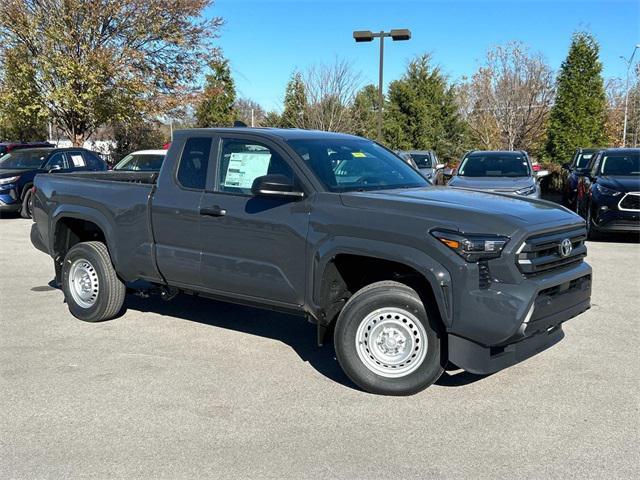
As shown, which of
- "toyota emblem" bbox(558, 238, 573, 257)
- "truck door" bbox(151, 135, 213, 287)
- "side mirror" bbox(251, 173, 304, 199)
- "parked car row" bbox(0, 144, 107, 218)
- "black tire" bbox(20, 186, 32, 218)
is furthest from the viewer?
"parked car row" bbox(0, 144, 107, 218)

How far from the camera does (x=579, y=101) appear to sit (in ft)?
84.2

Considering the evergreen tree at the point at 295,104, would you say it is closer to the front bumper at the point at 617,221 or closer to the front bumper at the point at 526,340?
the front bumper at the point at 617,221

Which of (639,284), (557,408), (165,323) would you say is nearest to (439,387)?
(557,408)

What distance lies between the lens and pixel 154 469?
3.39 meters

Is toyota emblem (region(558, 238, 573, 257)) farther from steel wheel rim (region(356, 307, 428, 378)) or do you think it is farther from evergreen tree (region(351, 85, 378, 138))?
evergreen tree (region(351, 85, 378, 138))

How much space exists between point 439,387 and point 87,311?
3.67m

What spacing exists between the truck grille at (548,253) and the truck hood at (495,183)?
7.41 metres

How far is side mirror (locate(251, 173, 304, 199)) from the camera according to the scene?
4.64 meters

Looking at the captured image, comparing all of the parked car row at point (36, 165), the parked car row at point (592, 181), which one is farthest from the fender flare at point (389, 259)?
the parked car row at point (36, 165)

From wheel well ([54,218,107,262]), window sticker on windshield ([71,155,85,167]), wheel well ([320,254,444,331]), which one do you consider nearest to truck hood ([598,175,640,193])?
wheel well ([320,254,444,331])

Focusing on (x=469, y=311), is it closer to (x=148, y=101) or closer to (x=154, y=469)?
(x=154, y=469)

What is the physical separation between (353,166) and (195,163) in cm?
138

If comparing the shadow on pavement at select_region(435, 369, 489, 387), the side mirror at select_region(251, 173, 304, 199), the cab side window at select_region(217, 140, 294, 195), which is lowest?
the shadow on pavement at select_region(435, 369, 489, 387)

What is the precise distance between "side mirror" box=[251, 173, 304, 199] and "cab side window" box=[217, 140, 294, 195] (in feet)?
1.14
